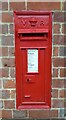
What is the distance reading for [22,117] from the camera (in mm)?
3033

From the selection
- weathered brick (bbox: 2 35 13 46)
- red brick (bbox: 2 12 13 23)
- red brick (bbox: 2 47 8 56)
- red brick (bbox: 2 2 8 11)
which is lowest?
red brick (bbox: 2 47 8 56)

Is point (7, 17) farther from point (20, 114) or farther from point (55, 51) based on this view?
point (20, 114)

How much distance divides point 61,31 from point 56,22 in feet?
0.36

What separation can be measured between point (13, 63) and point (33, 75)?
252 mm

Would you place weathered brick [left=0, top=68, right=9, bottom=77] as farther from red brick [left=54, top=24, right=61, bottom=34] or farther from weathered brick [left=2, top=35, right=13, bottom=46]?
red brick [left=54, top=24, right=61, bottom=34]

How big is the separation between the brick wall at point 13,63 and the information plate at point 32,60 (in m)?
0.17

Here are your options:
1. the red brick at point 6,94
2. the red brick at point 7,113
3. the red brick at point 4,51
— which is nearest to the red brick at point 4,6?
the red brick at point 4,51

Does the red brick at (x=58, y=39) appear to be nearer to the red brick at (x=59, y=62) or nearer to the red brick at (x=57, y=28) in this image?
the red brick at (x=57, y=28)

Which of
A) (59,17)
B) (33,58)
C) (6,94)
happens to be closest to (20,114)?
(6,94)

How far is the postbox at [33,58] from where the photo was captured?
286 centimetres

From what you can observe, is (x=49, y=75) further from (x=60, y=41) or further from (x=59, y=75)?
(x=60, y=41)

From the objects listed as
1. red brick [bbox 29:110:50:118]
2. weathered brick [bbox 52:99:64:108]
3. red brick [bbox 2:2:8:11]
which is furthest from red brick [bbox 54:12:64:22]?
red brick [bbox 29:110:50:118]

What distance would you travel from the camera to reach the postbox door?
2.90 meters

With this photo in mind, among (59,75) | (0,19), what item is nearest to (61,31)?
(59,75)
